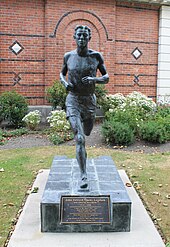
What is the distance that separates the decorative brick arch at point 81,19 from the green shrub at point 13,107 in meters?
2.89

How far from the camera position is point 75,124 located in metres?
4.09

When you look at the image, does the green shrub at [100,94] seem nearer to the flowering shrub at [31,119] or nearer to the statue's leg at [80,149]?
the flowering shrub at [31,119]

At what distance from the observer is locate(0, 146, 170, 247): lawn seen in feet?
13.9

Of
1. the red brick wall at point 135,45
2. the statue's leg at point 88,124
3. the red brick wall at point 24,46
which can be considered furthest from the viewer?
the red brick wall at point 135,45

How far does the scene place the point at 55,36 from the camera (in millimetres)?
11570

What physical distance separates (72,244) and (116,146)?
17.7 feet

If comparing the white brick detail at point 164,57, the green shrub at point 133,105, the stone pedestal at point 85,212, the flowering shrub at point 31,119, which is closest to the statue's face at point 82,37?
the stone pedestal at point 85,212

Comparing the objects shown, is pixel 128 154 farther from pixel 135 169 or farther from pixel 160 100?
pixel 160 100

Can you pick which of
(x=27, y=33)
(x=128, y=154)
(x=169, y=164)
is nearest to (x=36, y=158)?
(x=128, y=154)

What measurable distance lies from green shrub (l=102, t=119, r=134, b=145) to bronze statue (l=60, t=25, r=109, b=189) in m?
4.18

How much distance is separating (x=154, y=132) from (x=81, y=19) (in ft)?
19.3

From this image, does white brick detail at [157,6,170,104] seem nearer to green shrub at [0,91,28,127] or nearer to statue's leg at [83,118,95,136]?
green shrub at [0,91,28,127]

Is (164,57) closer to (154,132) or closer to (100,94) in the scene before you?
(100,94)

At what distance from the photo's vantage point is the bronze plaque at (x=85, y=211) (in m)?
3.54
